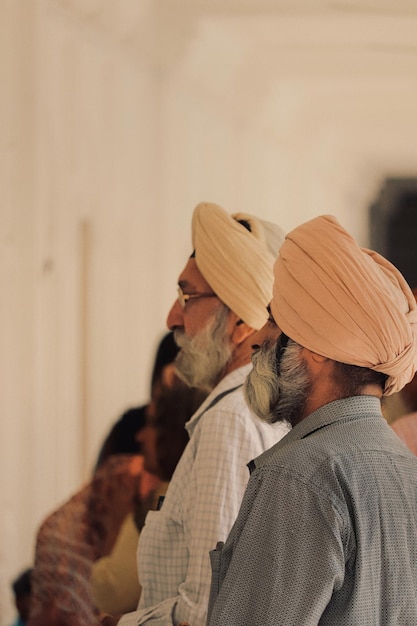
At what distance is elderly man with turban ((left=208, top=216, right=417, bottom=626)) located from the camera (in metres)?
1.70

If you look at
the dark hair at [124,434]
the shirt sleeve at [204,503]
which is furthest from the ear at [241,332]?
the dark hair at [124,434]

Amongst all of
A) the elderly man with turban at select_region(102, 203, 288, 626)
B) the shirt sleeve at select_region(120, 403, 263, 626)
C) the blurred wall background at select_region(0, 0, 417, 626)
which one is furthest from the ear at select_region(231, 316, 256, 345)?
the blurred wall background at select_region(0, 0, 417, 626)

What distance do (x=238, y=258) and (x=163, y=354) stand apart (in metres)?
2.16

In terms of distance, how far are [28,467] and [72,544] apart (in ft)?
1.66

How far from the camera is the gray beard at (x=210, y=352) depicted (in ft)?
9.21

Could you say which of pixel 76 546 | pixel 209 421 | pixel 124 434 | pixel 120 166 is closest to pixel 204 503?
pixel 209 421

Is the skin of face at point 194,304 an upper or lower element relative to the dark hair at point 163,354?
upper

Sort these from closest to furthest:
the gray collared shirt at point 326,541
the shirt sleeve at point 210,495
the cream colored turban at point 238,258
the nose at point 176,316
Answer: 1. the gray collared shirt at point 326,541
2. the shirt sleeve at point 210,495
3. the cream colored turban at point 238,258
4. the nose at point 176,316

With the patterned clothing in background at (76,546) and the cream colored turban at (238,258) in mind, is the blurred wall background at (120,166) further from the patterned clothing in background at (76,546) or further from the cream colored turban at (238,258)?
the cream colored turban at (238,258)

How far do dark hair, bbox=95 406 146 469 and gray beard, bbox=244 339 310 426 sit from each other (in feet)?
9.29

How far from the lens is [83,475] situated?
4918mm

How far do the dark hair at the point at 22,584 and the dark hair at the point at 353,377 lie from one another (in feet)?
10.1

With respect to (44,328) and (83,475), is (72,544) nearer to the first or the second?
(83,475)

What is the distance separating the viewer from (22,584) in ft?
15.3
